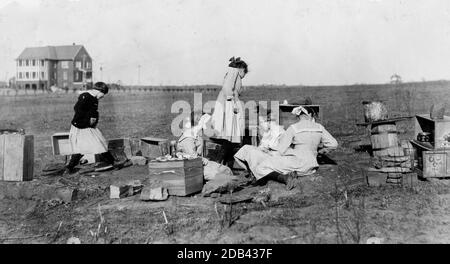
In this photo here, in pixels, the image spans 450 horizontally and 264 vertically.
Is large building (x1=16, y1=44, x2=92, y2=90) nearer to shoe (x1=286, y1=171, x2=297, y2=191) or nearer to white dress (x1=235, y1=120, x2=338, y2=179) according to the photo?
white dress (x1=235, y1=120, x2=338, y2=179)

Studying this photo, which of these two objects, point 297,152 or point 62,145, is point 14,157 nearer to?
point 62,145

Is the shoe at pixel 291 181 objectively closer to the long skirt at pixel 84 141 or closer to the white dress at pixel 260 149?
the white dress at pixel 260 149

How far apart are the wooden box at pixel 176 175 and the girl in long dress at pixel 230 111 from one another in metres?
2.00

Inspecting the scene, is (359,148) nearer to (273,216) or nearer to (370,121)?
(370,121)

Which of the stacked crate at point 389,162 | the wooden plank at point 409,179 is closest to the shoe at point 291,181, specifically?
the stacked crate at point 389,162

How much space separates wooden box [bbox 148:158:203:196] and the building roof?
7504 cm

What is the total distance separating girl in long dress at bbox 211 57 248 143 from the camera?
973 centimetres

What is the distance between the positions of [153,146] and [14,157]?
350 centimetres

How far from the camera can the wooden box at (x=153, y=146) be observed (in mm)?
11337

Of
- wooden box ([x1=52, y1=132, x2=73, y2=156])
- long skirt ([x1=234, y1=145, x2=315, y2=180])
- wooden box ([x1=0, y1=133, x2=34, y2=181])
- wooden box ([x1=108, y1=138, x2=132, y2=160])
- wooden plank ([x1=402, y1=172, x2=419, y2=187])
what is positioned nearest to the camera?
wooden plank ([x1=402, y1=172, x2=419, y2=187])

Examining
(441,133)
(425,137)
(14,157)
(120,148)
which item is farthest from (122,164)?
(441,133)

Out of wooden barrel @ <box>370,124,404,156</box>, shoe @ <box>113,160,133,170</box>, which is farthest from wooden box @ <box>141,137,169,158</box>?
wooden barrel @ <box>370,124,404,156</box>

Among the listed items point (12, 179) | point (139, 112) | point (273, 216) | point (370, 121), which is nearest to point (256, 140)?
point (370, 121)
